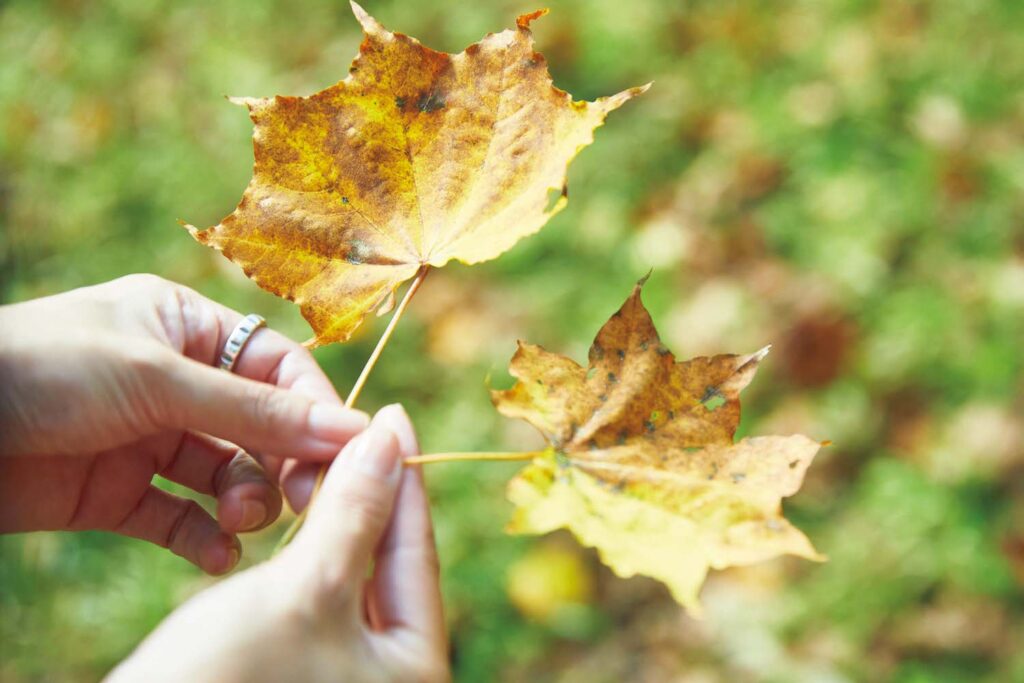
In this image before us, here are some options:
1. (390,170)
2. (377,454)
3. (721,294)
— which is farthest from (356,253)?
(721,294)

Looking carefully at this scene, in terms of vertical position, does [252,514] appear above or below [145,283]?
below

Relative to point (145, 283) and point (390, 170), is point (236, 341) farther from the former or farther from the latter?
point (390, 170)

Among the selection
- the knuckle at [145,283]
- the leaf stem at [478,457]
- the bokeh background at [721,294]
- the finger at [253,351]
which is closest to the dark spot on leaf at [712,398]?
the leaf stem at [478,457]

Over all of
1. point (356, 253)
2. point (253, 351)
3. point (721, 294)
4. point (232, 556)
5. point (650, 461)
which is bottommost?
point (721, 294)

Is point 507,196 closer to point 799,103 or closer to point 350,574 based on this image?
point 350,574

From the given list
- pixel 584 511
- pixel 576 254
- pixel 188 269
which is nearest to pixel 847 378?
pixel 576 254

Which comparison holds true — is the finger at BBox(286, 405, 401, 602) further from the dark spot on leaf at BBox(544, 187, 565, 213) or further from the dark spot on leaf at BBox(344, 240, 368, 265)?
the dark spot on leaf at BBox(544, 187, 565, 213)
